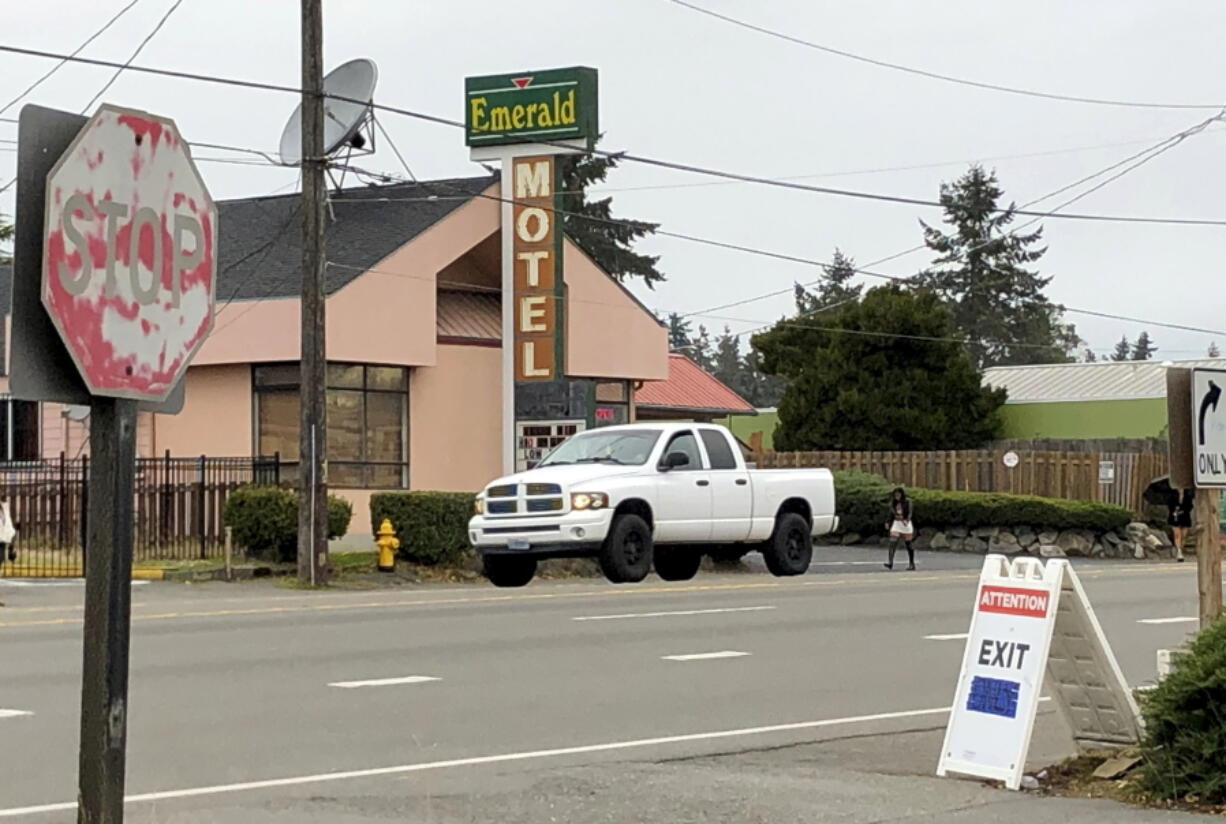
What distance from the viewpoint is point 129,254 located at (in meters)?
5.02

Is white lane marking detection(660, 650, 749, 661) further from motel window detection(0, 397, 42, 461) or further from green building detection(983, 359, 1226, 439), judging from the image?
green building detection(983, 359, 1226, 439)

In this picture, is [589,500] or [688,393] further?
[688,393]

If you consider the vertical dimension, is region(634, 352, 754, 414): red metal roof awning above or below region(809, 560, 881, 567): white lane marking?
above

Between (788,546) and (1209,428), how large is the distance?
7752mm

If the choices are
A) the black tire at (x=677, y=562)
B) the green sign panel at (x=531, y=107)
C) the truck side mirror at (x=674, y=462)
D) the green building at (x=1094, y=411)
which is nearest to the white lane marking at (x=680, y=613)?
the black tire at (x=677, y=562)

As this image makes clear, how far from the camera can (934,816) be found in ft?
31.6

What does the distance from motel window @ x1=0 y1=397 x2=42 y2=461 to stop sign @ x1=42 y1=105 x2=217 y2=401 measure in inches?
1385

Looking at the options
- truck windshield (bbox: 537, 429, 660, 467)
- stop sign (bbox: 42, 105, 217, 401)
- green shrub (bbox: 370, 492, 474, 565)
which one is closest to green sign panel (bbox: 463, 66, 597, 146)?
green shrub (bbox: 370, 492, 474, 565)

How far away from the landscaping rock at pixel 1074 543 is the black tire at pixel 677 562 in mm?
26574

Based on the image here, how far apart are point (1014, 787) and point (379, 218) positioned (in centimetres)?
2906

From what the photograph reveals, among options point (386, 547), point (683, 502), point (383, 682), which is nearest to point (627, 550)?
point (683, 502)

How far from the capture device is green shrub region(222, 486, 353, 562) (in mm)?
30016

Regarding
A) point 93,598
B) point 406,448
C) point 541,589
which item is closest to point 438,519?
point 541,589

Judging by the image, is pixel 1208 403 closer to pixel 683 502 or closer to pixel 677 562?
pixel 683 502
